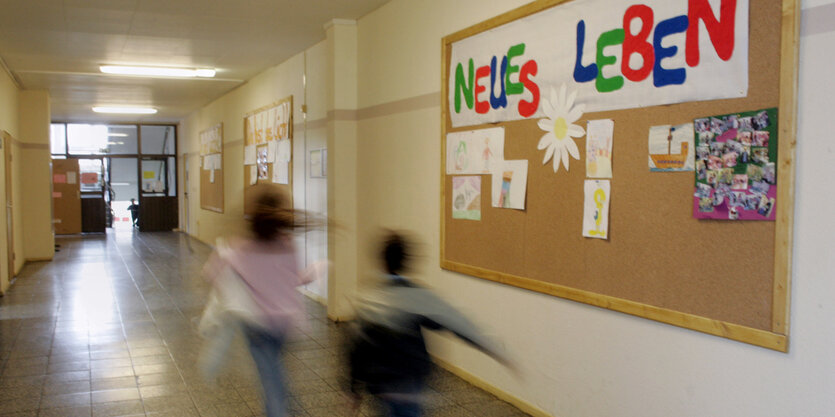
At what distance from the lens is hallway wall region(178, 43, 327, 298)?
24.5 ft

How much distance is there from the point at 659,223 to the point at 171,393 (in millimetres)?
3409

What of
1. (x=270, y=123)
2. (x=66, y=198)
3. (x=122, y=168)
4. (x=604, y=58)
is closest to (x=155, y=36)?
(x=270, y=123)

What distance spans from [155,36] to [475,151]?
457 centimetres

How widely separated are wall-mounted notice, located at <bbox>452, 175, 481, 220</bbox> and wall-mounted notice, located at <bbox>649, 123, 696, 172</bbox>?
59.5 inches

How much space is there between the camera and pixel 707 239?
110 inches

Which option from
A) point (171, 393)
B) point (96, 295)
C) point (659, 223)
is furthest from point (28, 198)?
point (659, 223)

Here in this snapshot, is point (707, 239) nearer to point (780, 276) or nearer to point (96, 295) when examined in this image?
point (780, 276)

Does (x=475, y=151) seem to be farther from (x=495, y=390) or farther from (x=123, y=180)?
(x=123, y=180)

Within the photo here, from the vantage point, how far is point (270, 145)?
9211 millimetres

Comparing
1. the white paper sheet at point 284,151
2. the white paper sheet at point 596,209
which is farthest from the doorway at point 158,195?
the white paper sheet at point 596,209

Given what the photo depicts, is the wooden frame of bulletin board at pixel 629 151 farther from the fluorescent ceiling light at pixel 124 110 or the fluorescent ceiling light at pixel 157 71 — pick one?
the fluorescent ceiling light at pixel 124 110

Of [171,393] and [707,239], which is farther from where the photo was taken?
[171,393]

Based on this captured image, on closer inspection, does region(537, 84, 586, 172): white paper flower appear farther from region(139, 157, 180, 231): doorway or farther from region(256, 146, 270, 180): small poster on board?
region(139, 157, 180, 231): doorway

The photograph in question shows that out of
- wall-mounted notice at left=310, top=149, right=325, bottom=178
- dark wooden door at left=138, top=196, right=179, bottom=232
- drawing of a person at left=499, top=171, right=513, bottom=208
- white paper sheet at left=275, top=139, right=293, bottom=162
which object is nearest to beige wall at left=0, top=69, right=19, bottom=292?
white paper sheet at left=275, top=139, right=293, bottom=162
